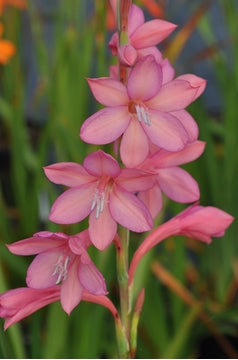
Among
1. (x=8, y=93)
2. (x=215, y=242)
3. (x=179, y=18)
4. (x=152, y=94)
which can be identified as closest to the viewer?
(x=152, y=94)

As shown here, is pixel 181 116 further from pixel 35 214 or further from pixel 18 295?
pixel 35 214

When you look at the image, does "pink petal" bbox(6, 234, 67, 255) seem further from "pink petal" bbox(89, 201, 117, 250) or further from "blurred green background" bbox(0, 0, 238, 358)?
"blurred green background" bbox(0, 0, 238, 358)

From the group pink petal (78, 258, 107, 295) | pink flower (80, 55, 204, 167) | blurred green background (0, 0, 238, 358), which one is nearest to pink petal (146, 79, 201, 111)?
pink flower (80, 55, 204, 167)

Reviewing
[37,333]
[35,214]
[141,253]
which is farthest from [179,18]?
[141,253]

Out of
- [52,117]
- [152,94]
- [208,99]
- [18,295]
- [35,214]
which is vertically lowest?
[208,99]

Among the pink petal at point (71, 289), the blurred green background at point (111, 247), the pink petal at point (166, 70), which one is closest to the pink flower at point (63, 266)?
the pink petal at point (71, 289)

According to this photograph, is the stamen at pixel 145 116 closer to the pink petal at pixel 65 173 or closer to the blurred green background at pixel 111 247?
the pink petal at pixel 65 173
